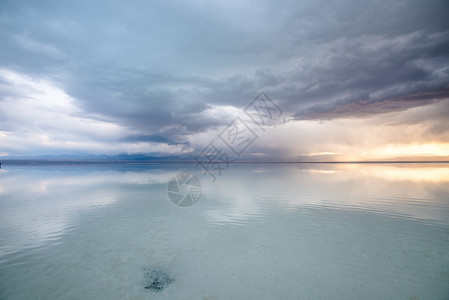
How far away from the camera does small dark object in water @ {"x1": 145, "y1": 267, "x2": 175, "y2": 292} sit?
727 cm

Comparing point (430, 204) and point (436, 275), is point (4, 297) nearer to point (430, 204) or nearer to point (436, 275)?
point (436, 275)

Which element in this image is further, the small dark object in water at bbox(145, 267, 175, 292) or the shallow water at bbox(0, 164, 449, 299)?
the small dark object in water at bbox(145, 267, 175, 292)

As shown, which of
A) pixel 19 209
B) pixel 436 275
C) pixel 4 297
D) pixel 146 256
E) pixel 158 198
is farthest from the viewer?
pixel 158 198

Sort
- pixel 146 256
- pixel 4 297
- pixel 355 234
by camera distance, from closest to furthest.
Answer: pixel 4 297 < pixel 146 256 < pixel 355 234

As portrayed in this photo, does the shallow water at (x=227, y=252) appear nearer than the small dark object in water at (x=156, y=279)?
Yes

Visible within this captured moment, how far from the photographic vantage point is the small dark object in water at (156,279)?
727 cm

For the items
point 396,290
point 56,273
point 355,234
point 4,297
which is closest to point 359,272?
point 396,290

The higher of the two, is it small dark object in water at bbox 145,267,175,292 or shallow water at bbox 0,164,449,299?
shallow water at bbox 0,164,449,299

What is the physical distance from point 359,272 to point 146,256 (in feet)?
29.7

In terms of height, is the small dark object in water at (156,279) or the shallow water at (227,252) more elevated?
the shallow water at (227,252)

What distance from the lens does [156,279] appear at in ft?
25.4

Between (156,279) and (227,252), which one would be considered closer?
(156,279)

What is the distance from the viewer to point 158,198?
23.2 metres

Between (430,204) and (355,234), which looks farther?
(430,204)
